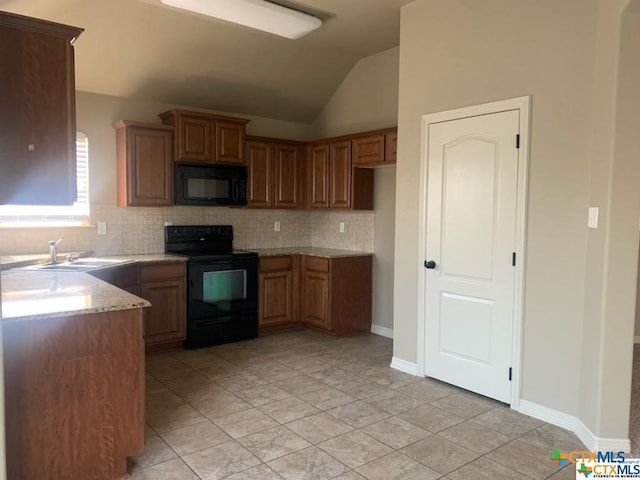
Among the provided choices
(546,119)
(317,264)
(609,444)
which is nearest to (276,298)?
(317,264)

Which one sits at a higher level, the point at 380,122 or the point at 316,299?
the point at 380,122

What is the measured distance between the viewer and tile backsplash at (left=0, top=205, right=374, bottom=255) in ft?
14.1

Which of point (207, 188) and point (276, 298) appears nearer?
point (207, 188)

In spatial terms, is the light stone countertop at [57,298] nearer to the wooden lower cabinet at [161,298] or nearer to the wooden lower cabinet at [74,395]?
the wooden lower cabinet at [74,395]

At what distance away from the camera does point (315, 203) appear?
553 cm

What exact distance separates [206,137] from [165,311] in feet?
5.85

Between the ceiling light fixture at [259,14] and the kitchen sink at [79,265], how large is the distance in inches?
82.4

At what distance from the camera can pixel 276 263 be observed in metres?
5.18

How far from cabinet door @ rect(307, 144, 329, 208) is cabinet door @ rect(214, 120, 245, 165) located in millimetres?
904

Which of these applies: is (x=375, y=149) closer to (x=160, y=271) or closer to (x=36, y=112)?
(x=160, y=271)

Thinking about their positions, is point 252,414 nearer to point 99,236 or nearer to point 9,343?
point 9,343

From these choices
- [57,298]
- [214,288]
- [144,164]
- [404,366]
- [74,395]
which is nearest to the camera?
[74,395]

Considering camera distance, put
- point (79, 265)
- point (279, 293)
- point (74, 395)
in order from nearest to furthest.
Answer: point (74, 395), point (79, 265), point (279, 293)

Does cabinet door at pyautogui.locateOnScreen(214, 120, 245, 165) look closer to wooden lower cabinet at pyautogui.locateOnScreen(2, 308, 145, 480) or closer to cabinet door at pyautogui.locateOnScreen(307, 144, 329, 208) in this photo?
cabinet door at pyautogui.locateOnScreen(307, 144, 329, 208)
